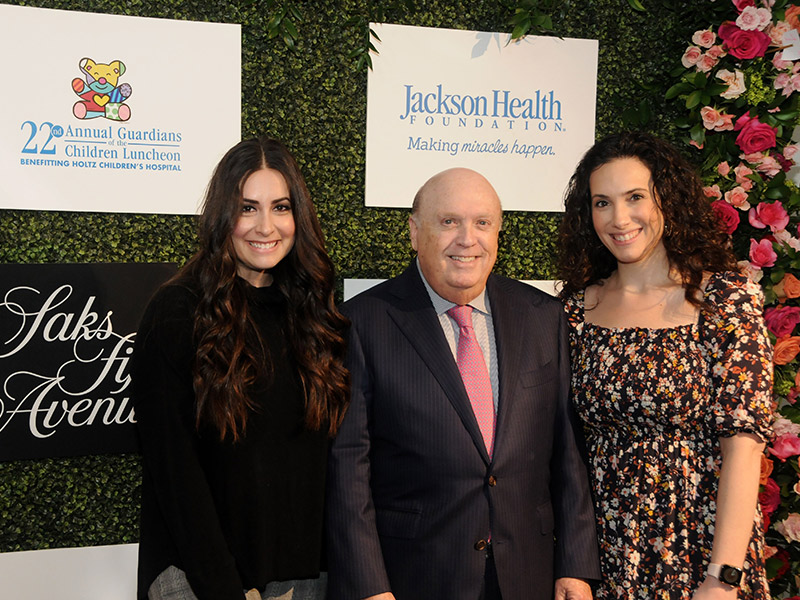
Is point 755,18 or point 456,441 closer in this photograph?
point 456,441

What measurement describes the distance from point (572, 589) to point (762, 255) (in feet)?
5.80

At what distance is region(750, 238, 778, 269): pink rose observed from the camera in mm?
3080

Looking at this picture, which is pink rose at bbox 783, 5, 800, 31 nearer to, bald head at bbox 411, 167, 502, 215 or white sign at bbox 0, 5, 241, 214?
bald head at bbox 411, 167, 502, 215

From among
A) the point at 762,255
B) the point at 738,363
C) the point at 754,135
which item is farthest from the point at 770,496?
the point at 754,135

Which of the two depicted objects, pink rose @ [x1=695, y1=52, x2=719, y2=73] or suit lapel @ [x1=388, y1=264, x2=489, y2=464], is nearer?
suit lapel @ [x1=388, y1=264, x2=489, y2=464]

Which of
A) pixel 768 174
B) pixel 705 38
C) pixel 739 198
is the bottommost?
pixel 739 198

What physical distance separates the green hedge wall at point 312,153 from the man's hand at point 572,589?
155 centimetres

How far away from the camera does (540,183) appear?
329cm

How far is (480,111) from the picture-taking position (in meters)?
3.20

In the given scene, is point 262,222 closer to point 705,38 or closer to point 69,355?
point 69,355

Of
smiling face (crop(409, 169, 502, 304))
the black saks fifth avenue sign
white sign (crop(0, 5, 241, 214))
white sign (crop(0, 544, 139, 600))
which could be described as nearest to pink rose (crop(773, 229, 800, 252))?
smiling face (crop(409, 169, 502, 304))

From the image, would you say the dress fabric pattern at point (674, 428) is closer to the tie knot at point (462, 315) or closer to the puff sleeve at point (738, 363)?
the puff sleeve at point (738, 363)

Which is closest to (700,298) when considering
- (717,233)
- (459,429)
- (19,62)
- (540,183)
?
(717,233)

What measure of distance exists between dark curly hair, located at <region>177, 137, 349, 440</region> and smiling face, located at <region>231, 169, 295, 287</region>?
25 mm
